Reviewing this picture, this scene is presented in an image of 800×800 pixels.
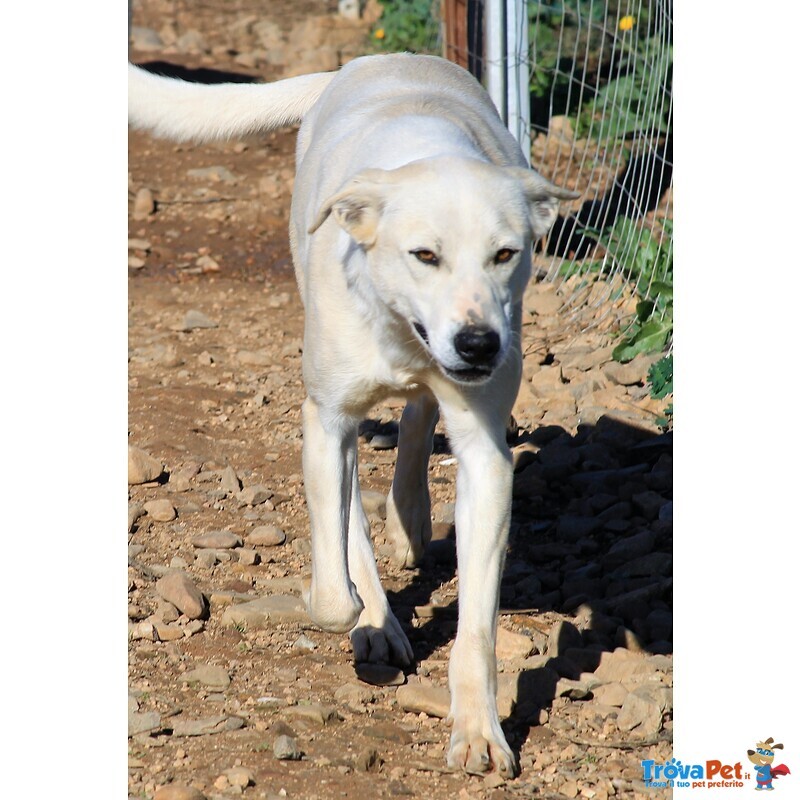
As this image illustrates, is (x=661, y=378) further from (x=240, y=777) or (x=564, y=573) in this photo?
(x=240, y=777)

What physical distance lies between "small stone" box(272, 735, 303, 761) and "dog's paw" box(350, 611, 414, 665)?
65 centimetres

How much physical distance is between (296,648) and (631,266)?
3.61 metres

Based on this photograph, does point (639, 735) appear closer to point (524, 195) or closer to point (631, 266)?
point (524, 195)

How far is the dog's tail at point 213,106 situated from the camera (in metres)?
4.99

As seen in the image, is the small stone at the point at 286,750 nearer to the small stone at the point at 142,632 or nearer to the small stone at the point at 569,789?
the small stone at the point at 569,789

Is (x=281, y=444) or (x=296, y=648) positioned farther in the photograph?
(x=281, y=444)

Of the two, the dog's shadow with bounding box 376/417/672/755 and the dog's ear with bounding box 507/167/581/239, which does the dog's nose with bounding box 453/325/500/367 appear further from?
the dog's shadow with bounding box 376/417/672/755

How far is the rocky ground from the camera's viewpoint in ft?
11.3

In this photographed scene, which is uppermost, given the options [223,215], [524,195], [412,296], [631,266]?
[524,195]

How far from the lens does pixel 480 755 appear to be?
133 inches

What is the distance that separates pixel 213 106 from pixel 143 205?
176 inches

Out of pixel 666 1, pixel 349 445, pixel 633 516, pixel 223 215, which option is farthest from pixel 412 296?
pixel 223 215

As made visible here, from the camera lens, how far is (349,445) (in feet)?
13.2
